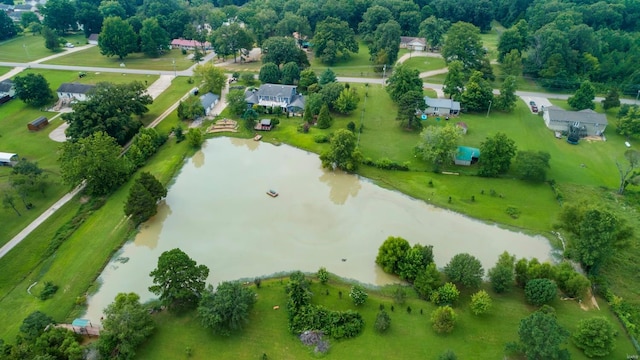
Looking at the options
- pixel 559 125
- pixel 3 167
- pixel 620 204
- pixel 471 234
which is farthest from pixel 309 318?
pixel 559 125

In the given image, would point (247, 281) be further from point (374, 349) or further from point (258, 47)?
point (258, 47)

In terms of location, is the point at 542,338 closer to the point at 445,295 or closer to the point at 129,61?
the point at 445,295

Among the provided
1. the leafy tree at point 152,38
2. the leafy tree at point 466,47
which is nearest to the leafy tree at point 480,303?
the leafy tree at point 466,47

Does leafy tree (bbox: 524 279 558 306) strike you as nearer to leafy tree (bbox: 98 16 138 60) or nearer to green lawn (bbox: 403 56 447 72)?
green lawn (bbox: 403 56 447 72)

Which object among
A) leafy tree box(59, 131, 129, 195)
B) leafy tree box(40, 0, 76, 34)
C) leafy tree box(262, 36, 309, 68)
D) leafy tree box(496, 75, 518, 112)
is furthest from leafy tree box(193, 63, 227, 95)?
leafy tree box(40, 0, 76, 34)

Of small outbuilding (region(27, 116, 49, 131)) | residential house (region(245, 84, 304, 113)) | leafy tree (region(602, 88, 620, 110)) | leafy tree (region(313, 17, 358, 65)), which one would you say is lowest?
small outbuilding (region(27, 116, 49, 131))

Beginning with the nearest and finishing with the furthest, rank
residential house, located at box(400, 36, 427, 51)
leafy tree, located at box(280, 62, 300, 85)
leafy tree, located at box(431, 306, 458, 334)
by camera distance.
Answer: leafy tree, located at box(431, 306, 458, 334), leafy tree, located at box(280, 62, 300, 85), residential house, located at box(400, 36, 427, 51)

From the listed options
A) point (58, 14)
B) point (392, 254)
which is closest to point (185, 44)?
point (58, 14)
